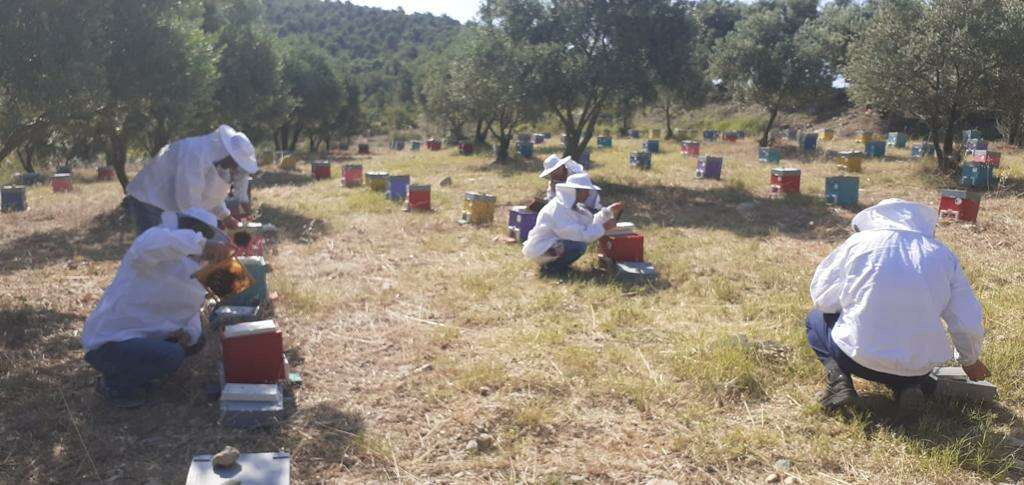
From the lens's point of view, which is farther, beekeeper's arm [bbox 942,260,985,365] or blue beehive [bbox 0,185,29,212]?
blue beehive [bbox 0,185,29,212]

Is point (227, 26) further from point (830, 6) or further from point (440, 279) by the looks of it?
point (830, 6)

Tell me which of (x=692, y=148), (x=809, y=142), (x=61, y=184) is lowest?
(x=61, y=184)

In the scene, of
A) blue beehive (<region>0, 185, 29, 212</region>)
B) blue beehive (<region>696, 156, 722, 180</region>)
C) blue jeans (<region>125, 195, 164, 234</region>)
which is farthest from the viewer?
blue beehive (<region>696, 156, 722, 180</region>)

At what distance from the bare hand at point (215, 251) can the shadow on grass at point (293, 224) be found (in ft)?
18.1

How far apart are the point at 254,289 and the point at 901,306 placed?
4747mm

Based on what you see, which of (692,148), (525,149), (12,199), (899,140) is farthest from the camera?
(899,140)

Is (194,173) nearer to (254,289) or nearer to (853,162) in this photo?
(254,289)

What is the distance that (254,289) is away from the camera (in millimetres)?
6027

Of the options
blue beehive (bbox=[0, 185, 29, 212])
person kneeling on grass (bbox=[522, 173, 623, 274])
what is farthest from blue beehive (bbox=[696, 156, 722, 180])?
blue beehive (bbox=[0, 185, 29, 212])

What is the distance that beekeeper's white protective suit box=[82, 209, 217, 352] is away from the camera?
414cm

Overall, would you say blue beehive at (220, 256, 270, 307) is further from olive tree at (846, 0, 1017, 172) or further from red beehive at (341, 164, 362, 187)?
olive tree at (846, 0, 1017, 172)

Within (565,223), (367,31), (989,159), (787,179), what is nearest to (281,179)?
(787,179)

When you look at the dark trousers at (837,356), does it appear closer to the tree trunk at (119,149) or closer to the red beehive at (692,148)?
the tree trunk at (119,149)

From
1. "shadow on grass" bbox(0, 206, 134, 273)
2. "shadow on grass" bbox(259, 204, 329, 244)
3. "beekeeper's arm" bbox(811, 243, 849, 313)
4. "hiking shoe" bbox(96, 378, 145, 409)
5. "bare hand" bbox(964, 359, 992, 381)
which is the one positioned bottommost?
"shadow on grass" bbox(0, 206, 134, 273)
